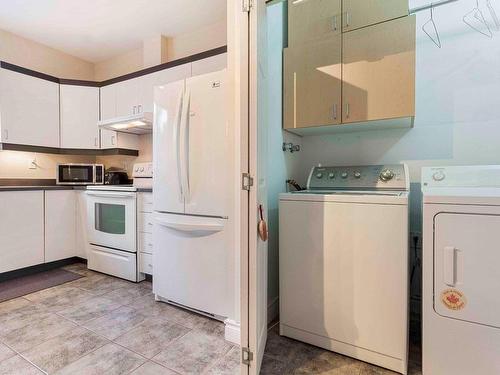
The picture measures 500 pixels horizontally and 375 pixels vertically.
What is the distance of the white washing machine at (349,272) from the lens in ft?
4.57

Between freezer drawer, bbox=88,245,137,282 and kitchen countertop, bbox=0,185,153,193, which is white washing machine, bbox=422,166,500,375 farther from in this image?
freezer drawer, bbox=88,245,137,282

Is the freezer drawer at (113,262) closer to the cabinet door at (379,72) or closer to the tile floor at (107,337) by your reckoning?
the tile floor at (107,337)

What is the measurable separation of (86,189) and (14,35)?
79.7 inches

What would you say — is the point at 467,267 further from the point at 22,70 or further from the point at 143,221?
the point at 22,70

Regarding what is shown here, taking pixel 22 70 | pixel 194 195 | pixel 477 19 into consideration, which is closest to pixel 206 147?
pixel 194 195

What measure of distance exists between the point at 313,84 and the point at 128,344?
209 cm

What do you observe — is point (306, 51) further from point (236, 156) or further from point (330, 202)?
point (330, 202)

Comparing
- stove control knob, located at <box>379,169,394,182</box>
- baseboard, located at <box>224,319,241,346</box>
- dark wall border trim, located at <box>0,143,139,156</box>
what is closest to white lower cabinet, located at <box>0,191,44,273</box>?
dark wall border trim, located at <box>0,143,139,156</box>

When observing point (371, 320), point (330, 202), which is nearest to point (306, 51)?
point (330, 202)

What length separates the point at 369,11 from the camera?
1.76 metres

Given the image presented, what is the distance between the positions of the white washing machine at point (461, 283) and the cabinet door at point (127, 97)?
306 centimetres

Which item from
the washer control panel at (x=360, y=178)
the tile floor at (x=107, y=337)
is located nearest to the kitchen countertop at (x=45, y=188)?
the tile floor at (x=107, y=337)

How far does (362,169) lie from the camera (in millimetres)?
1975

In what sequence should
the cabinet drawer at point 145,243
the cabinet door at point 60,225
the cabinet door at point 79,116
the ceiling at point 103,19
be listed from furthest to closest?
the cabinet door at point 79,116, the cabinet door at point 60,225, the ceiling at point 103,19, the cabinet drawer at point 145,243
